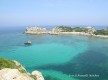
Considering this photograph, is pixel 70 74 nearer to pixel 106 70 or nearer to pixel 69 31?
pixel 106 70

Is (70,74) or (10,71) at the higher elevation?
(10,71)

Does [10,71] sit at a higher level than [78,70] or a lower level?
higher

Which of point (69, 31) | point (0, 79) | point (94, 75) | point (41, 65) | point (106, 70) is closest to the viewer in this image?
point (0, 79)

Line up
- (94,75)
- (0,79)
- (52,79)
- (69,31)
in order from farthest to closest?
(69,31), (94,75), (52,79), (0,79)

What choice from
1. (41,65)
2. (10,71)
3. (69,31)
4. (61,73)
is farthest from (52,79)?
(69,31)

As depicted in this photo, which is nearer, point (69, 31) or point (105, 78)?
point (105, 78)

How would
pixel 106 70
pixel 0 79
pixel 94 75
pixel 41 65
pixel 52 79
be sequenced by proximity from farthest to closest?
pixel 41 65 < pixel 106 70 < pixel 94 75 < pixel 52 79 < pixel 0 79

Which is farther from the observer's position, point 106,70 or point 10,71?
point 106,70

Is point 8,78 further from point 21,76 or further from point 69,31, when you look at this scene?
point 69,31

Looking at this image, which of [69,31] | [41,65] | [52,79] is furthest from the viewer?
[69,31]

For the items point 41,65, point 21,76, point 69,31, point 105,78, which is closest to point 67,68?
point 41,65
